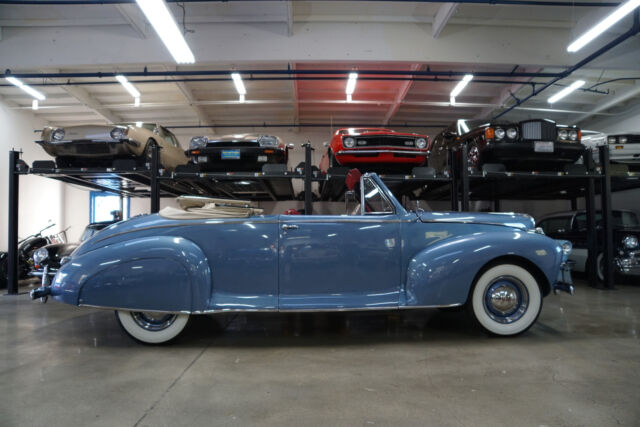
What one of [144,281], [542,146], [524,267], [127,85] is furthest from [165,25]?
[542,146]

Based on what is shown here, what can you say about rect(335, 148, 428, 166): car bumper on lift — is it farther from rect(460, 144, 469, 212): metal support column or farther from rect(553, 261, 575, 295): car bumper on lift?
rect(553, 261, 575, 295): car bumper on lift

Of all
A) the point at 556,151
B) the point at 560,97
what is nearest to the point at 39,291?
the point at 556,151

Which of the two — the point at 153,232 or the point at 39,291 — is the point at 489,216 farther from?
the point at 39,291

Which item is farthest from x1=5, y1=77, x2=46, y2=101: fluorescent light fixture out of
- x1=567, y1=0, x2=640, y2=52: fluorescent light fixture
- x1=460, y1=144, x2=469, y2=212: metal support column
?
x1=567, y1=0, x2=640, y2=52: fluorescent light fixture

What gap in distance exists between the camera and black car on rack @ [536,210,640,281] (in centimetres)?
594

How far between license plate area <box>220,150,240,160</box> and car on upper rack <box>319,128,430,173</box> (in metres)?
1.56

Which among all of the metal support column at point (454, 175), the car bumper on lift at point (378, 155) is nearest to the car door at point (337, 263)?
the car bumper on lift at point (378, 155)

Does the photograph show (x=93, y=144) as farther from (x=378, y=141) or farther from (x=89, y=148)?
(x=378, y=141)

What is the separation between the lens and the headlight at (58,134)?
5.60m

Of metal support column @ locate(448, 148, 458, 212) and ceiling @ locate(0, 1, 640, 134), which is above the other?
ceiling @ locate(0, 1, 640, 134)

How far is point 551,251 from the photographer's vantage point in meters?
3.06

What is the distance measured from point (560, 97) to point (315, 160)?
7390 millimetres

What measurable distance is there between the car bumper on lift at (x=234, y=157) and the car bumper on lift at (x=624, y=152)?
594cm

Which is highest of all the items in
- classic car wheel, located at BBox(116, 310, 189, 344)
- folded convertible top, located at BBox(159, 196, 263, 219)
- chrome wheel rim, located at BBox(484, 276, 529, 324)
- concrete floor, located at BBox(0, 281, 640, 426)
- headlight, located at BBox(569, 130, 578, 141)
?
headlight, located at BBox(569, 130, 578, 141)
